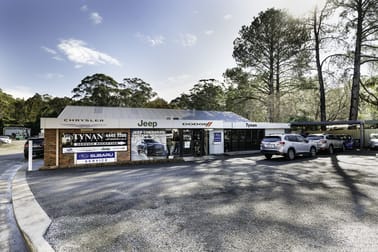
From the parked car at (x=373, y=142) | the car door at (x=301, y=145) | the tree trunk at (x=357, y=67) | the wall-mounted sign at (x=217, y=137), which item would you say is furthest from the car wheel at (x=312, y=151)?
the tree trunk at (x=357, y=67)

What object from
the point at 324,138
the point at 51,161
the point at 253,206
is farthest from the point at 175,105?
the point at 253,206

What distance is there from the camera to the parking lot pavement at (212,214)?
318 centimetres

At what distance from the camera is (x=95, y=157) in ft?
38.4

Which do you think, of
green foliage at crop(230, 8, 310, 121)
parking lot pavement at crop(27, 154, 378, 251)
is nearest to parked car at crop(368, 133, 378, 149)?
green foliage at crop(230, 8, 310, 121)

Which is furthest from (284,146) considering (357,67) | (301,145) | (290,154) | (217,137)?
(357,67)

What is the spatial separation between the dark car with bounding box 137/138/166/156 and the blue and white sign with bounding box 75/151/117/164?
161cm

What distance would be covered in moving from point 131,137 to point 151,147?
1427 mm

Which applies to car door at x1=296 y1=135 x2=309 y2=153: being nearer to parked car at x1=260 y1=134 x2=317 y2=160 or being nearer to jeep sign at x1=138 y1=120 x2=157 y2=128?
parked car at x1=260 y1=134 x2=317 y2=160

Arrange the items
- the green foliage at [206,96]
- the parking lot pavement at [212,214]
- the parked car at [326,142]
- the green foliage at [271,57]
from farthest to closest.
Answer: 1. the green foliage at [206,96]
2. the green foliage at [271,57]
3. the parked car at [326,142]
4. the parking lot pavement at [212,214]

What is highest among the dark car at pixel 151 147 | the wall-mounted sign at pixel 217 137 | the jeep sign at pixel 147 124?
the jeep sign at pixel 147 124

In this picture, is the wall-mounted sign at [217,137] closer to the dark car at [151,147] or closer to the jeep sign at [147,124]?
the dark car at [151,147]

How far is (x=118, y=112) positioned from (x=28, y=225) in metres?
14.0

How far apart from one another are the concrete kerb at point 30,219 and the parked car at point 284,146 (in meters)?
11.7

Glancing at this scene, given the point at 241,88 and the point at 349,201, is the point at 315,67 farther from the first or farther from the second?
the point at 349,201
